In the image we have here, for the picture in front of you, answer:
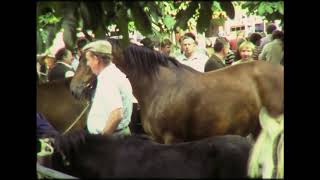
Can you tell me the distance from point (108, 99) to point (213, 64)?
0.79 metres

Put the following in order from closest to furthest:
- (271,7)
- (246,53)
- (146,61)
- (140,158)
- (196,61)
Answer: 1. (140,158)
2. (271,7)
3. (246,53)
4. (146,61)
5. (196,61)

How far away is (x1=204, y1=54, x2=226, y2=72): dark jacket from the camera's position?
2.96 m

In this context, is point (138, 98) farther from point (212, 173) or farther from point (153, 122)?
point (212, 173)

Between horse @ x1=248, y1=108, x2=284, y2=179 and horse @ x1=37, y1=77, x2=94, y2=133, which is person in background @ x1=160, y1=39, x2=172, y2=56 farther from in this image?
horse @ x1=248, y1=108, x2=284, y2=179

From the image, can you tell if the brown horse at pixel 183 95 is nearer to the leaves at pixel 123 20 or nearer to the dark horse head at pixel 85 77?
the dark horse head at pixel 85 77

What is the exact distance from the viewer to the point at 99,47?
7.69 ft

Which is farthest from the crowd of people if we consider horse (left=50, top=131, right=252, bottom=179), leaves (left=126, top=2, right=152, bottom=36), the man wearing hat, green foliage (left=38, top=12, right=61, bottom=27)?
leaves (left=126, top=2, right=152, bottom=36)

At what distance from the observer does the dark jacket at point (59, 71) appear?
2464 mm

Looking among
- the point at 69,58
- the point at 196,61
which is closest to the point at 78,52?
the point at 69,58

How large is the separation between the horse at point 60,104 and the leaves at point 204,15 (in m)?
0.80

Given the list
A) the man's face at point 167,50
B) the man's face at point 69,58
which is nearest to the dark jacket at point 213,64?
the man's face at point 167,50

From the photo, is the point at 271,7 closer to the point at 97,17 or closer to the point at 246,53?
the point at 246,53
